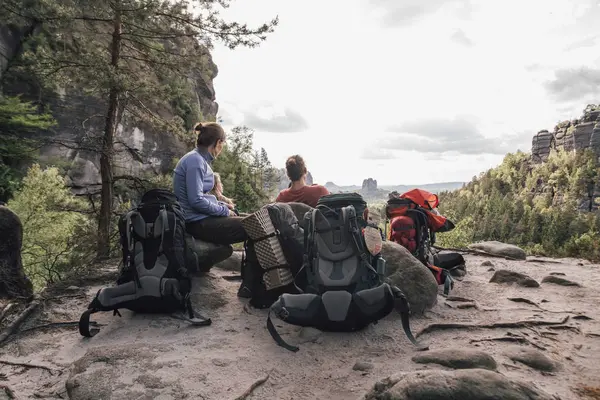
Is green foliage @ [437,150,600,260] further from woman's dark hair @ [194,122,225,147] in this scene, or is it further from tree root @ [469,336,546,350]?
woman's dark hair @ [194,122,225,147]

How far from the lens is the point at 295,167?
6.78m

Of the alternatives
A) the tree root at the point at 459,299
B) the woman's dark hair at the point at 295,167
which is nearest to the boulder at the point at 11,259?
the woman's dark hair at the point at 295,167

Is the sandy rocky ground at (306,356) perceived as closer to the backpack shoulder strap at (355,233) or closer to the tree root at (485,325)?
the tree root at (485,325)

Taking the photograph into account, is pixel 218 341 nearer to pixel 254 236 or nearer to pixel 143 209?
pixel 254 236

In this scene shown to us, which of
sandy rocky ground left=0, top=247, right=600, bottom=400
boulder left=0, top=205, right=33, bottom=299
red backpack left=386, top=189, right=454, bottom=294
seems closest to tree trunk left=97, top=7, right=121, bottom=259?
boulder left=0, top=205, right=33, bottom=299

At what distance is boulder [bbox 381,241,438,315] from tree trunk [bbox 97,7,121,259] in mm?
7792

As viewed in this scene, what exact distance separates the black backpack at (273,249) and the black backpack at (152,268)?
0.94m

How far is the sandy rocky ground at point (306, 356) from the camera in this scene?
302 centimetres

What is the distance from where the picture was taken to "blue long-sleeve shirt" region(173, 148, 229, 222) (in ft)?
17.8

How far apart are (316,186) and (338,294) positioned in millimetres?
3151

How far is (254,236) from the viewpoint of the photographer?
5.25 meters

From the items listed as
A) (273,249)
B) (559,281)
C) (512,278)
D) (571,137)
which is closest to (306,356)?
(273,249)

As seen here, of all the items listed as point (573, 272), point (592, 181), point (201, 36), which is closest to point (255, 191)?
point (201, 36)

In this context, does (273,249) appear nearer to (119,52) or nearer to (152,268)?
(152,268)
